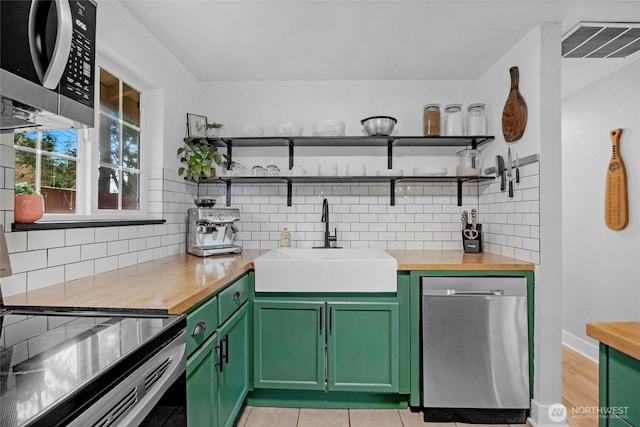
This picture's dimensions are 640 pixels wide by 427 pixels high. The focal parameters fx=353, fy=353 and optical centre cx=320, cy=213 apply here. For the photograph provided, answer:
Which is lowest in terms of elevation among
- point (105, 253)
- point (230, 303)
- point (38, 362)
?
point (230, 303)

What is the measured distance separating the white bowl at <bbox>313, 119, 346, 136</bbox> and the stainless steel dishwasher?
1244mm

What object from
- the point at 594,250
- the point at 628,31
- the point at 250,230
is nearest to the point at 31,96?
the point at 250,230

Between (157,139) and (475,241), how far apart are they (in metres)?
2.33

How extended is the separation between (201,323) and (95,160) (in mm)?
1100

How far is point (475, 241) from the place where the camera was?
2.59m

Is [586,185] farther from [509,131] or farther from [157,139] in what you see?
[157,139]

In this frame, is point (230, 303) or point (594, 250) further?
point (594, 250)

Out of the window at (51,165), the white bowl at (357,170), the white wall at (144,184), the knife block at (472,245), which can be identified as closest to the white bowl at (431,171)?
the white bowl at (357,170)

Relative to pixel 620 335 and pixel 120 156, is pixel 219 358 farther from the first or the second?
pixel 620 335

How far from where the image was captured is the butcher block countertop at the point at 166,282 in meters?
1.17

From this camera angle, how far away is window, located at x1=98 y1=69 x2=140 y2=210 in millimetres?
1918

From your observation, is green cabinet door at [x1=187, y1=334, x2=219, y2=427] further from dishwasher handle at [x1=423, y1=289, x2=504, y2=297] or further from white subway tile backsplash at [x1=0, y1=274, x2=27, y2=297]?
dishwasher handle at [x1=423, y1=289, x2=504, y2=297]

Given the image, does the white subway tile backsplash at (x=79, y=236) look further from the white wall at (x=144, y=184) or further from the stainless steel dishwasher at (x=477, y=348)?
the stainless steel dishwasher at (x=477, y=348)

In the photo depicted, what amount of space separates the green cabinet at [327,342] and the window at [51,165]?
1.13 m
